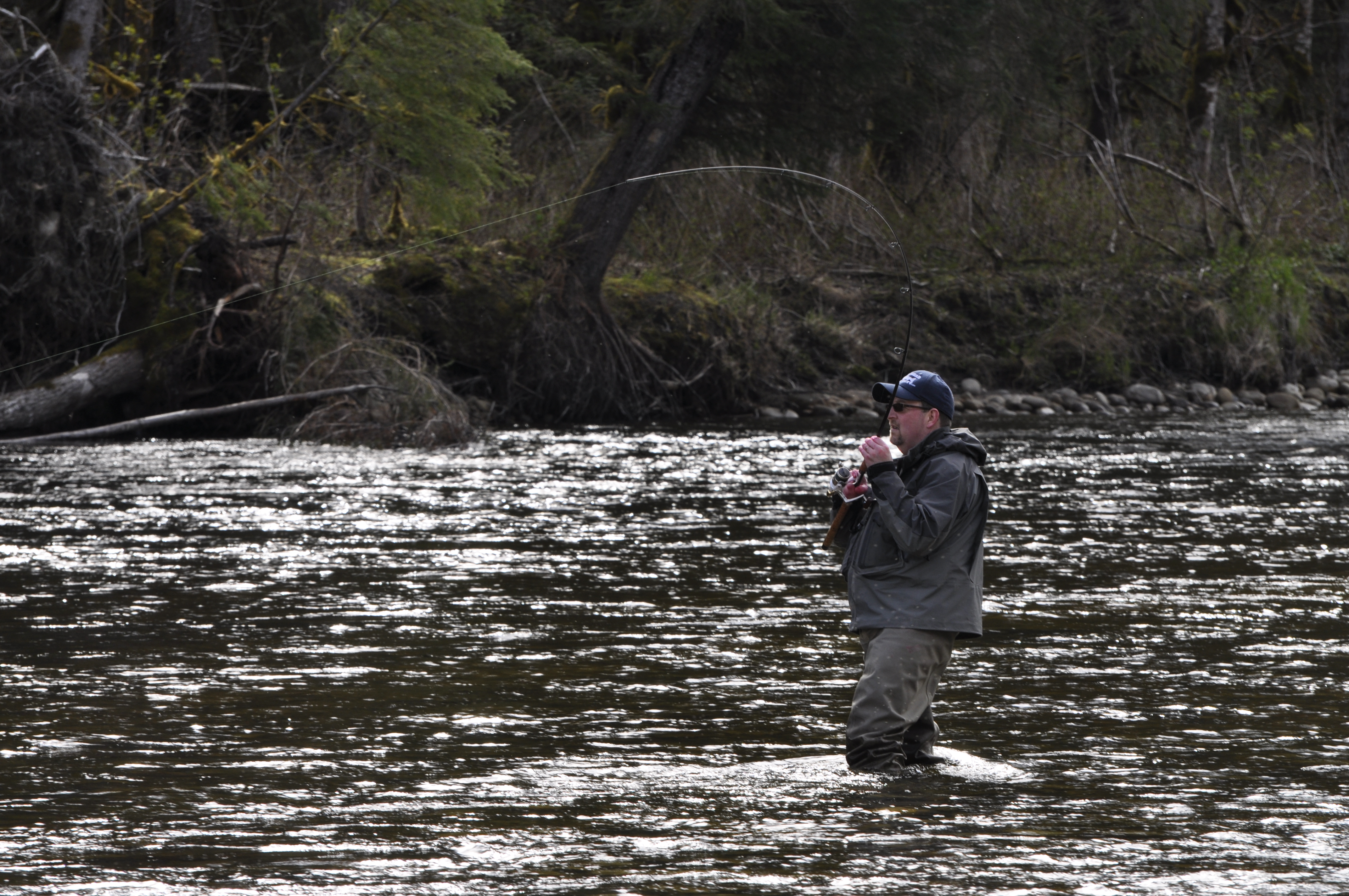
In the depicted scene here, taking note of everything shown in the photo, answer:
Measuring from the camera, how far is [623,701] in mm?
7305

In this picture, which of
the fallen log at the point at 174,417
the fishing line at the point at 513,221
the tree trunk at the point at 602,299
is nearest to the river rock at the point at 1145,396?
the fishing line at the point at 513,221

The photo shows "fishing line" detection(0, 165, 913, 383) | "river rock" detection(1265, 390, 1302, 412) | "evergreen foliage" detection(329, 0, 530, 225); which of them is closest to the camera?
"fishing line" detection(0, 165, 913, 383)

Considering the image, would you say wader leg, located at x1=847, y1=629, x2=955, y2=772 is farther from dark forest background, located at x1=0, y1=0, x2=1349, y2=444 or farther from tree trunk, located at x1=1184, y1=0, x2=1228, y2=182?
tree trunk, located at x1=1184, y1=0, x2=1228, y2=182

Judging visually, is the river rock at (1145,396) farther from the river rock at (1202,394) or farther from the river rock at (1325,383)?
the river rock at (1325,383)

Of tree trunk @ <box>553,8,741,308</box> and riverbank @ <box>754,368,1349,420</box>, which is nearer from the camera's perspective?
tree trunk @ <box>553,8,741,308</box>

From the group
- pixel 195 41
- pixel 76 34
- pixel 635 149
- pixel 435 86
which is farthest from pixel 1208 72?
pixel 76 34

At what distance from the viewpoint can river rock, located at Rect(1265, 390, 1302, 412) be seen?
25.6 meters

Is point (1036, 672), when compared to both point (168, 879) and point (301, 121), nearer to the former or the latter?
point (168, 879)

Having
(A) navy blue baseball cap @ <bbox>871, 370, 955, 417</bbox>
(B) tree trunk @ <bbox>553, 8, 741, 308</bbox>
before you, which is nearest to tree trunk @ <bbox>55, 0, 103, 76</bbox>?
(B) tree trunk @ <bbox>553, 8, 741, 308</bbox>

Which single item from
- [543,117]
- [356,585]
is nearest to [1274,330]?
[543,117]

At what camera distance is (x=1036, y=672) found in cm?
799

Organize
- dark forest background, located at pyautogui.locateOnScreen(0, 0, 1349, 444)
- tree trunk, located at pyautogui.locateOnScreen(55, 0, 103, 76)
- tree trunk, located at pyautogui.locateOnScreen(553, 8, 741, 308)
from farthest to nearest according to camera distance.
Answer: tree trunk, located at pyautogui.locateOnScreen(553, 8, 741, 308) < tree trunk, located at pyautogui.locateOnScreen(55, 0, 103, 76) < dark forest background, located at pyautogui.locateOnScreen(0, 0, 1349, 444)

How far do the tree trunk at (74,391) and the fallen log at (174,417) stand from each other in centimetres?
22

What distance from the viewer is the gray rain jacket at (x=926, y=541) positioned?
5.75 m
